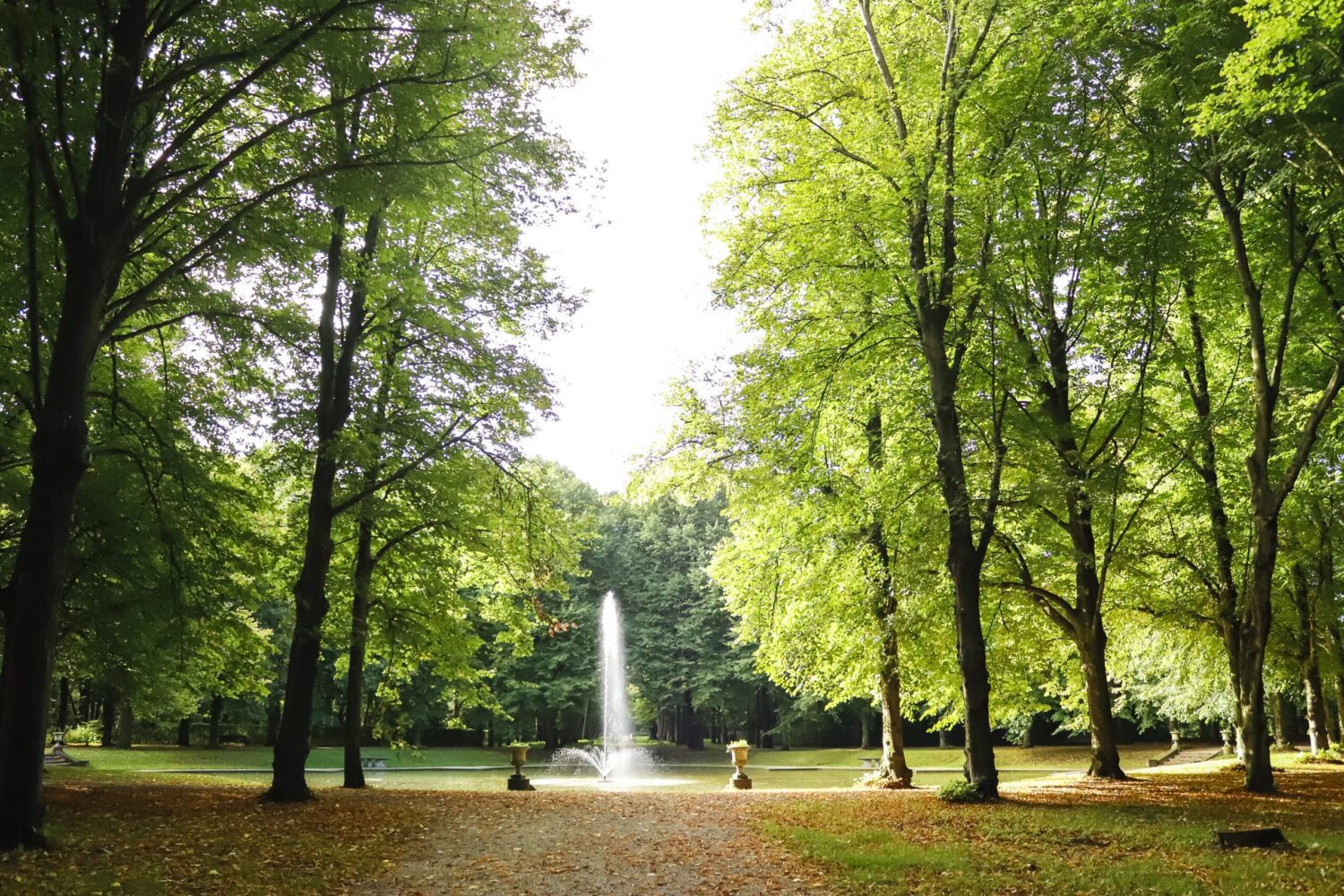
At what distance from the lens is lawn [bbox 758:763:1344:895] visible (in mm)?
6770

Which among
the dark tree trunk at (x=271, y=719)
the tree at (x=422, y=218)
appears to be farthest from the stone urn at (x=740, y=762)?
the dark tree trunk at (x=271, y=719)

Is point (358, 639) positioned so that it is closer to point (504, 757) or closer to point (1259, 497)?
point (1259, 497)

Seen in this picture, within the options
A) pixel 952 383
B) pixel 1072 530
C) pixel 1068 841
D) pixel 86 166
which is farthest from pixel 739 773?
pixel 86 166

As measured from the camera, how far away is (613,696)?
41.8 meters

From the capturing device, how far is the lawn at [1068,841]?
Result: 6.77 metres

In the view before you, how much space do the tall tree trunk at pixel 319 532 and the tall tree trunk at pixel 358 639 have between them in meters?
0.89

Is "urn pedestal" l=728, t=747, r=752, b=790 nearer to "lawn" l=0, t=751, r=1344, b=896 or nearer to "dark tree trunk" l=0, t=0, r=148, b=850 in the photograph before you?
"lawn" l=0, t=751, r=1344, b=896

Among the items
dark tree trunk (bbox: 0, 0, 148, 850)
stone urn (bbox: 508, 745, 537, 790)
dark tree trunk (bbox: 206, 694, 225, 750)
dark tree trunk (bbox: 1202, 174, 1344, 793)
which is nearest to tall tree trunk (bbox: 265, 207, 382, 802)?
dark tree trunk (bbox: 0, 0, 148, 850)

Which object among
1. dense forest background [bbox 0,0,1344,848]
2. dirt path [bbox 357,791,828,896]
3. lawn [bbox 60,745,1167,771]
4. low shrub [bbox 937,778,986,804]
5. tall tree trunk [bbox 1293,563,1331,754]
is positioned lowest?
lawn [bbox 60,745,1167,771]

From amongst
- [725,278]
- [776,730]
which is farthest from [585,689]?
[725,278]

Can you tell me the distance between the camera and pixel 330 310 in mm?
13344

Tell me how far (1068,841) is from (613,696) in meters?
34.9

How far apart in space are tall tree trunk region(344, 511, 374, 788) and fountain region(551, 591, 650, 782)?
65.1 ft

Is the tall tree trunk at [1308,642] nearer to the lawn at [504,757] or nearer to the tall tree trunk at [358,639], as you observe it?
the lawn at [504,757]
